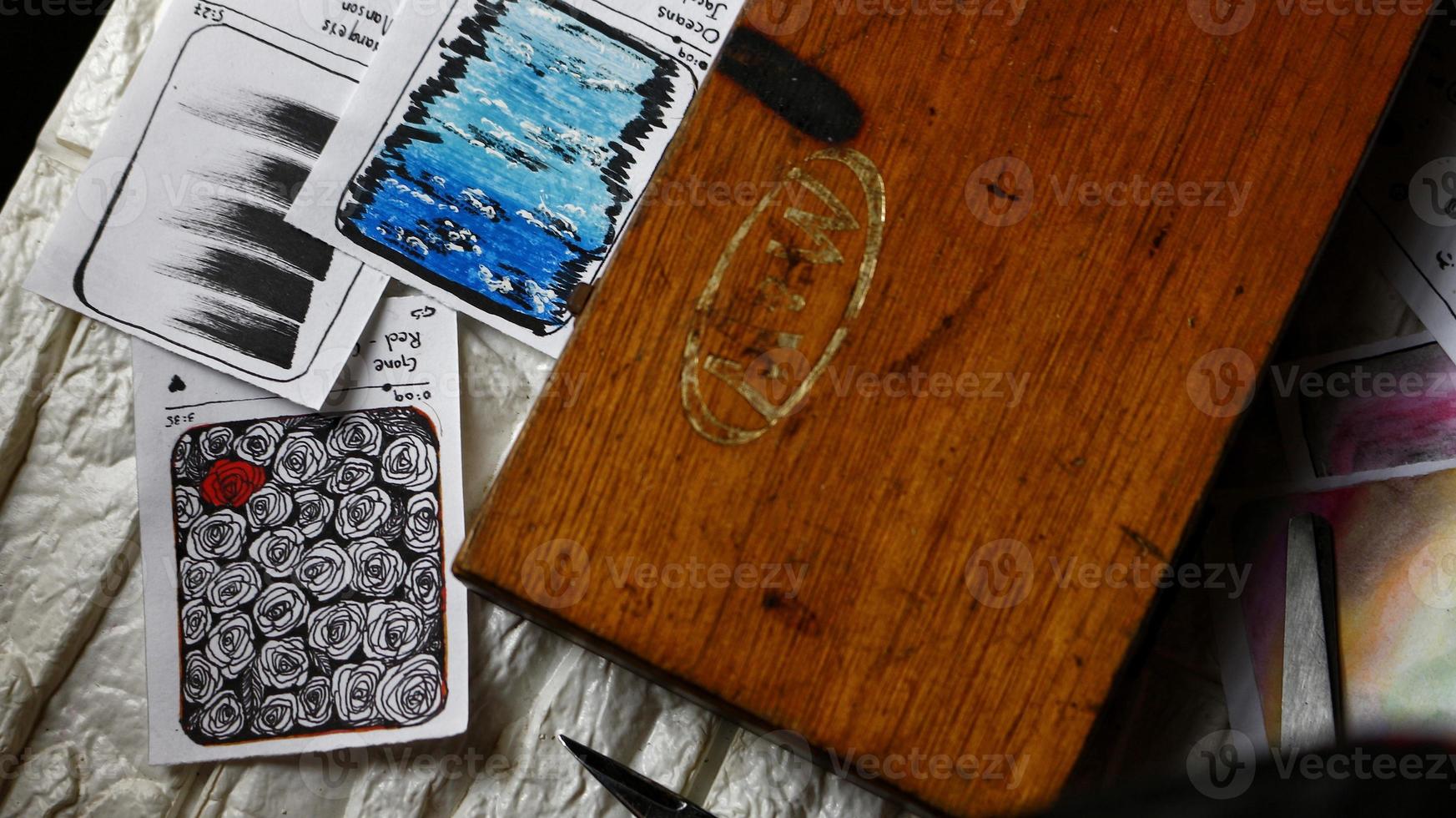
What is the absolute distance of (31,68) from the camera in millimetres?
750

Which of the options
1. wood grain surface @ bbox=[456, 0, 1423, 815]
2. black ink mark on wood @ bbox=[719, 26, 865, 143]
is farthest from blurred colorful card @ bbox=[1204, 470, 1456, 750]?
black ink mark on wood @ bbox=[719, 26, 865, 143]

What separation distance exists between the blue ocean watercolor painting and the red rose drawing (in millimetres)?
158

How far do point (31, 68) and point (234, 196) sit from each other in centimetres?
32

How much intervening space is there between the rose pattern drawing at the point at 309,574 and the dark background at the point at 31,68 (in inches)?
13.5

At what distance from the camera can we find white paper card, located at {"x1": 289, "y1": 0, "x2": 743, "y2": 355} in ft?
1.89

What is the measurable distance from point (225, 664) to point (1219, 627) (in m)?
0.61

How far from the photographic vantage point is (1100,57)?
459 mm

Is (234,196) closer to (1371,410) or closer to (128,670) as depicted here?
(128,670)

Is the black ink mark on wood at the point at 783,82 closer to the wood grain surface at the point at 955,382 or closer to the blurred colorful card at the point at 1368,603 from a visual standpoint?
the wood grain surface at the point at 955,382

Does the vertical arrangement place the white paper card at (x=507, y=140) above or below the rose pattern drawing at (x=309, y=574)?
above

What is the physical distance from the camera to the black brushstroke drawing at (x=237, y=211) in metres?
0.59

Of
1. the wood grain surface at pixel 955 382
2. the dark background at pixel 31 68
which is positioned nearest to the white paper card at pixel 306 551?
the wood grain surface at pixel 955 382

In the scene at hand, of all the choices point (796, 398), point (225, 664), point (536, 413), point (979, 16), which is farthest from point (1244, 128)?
point (225, 664)

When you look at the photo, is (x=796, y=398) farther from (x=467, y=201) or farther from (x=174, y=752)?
(x=174, y=752)
